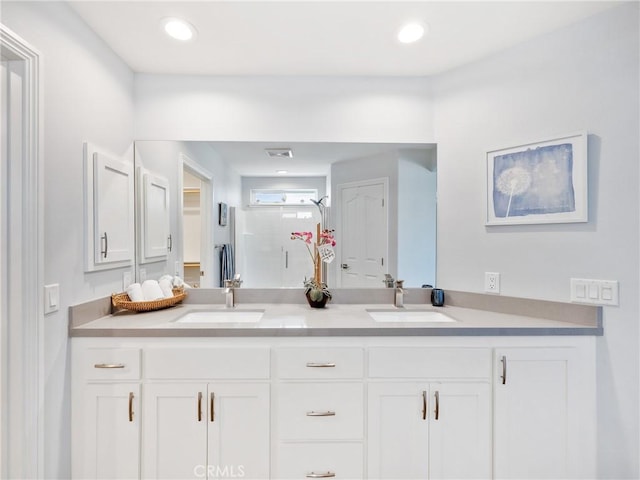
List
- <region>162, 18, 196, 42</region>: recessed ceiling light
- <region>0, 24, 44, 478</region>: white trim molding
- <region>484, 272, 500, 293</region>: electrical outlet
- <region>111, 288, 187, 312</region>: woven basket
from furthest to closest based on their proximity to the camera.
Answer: <region>484, 272, 500, 293</region>: electrical outlet, <region>111, 288, 187, 312</region>: woven basket, <region>162, 18, 196, 42</region>: recessed ceiling light, <region>0, 24, 44, 478</region>: white trim molding

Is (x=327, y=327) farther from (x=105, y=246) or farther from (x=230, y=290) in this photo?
(x=105, y=246)

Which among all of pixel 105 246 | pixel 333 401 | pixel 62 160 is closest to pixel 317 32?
pixel 62 160

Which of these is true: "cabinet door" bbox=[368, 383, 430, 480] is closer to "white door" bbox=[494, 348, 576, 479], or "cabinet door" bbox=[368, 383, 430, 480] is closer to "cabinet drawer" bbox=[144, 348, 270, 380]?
"white door" bbox=[494, 348, 576, 479]

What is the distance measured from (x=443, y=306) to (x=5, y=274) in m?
2.08

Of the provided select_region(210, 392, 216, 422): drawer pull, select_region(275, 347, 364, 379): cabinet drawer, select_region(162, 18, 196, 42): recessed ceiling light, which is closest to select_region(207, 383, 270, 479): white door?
select_region(210, 392, 216, 422): drawer pull

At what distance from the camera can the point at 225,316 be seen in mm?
1960

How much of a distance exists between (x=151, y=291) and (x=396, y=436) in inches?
58.0

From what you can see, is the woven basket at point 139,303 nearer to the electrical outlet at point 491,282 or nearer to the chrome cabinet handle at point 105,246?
the chrome cabinet handle at point 105,246

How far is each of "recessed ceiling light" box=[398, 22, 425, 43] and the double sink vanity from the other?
143 centimetres

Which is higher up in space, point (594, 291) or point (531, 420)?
point (594, 291)

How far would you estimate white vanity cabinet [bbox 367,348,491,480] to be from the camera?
1496 mm

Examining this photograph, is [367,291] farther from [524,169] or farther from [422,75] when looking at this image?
[422,75]

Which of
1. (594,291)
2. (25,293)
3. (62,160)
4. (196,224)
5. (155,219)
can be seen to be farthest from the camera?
(196,224)

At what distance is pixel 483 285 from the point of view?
1896 millimetres
